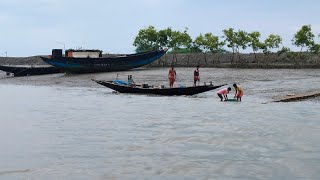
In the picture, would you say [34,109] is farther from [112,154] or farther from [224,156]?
[224,156]

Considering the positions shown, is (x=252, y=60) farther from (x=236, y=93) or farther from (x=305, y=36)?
(x=236, y=93)

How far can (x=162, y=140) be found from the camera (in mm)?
11133

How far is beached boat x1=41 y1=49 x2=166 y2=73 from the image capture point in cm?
4150

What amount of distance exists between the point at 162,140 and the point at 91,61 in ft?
103

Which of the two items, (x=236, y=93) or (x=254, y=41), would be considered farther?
(x=254, y=41)

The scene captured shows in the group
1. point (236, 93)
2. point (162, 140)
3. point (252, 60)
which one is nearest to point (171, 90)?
point (236, 93)

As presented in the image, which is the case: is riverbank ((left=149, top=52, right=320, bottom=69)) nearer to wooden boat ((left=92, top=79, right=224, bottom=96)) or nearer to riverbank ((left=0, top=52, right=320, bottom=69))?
riverbank ((left=0, top=52, right=320, bottom=69))

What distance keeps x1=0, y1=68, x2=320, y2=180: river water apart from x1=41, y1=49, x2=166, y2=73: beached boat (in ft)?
70.4

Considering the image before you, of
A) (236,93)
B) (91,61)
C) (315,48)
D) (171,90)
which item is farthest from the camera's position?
(315,48)

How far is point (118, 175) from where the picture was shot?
306 inches

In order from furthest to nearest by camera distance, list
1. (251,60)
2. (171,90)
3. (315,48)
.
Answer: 1. (251,60)
2. (315,48)
3. (171,90)

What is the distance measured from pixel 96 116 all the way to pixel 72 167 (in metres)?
7.91

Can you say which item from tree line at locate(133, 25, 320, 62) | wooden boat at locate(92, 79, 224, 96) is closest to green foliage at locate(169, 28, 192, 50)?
tree line at locate(133, 25, 320, 62)

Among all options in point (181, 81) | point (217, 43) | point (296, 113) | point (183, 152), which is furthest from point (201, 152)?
point (217, 43)
